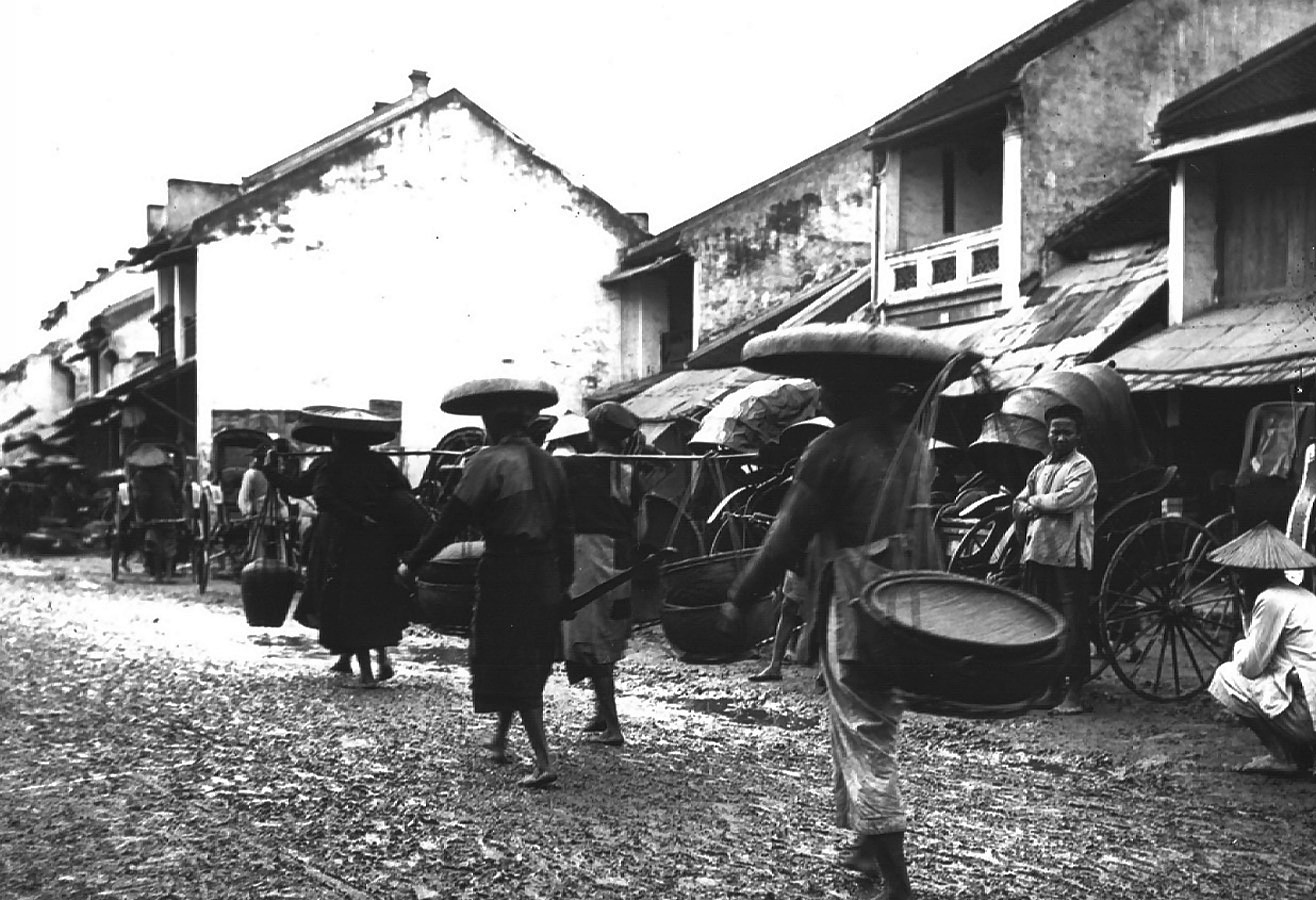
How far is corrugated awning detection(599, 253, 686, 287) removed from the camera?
26859mm

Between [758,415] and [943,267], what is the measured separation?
22.9 ft

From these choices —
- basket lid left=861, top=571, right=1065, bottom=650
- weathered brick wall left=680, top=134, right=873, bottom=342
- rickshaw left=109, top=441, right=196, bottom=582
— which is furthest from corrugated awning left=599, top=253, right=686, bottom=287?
basket lid left=861, top=571, right=1065, bottom=650

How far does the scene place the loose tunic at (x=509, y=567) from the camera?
22.4 feet

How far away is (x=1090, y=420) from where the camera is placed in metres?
9.50

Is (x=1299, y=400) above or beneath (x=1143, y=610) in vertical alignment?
above

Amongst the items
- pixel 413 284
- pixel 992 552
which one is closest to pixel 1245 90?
pixel 992 552

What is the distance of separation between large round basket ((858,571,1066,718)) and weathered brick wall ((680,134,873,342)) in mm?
20599

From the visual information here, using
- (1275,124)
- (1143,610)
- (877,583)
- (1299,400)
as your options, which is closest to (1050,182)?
(1275,124)

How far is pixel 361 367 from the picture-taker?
92.9 ft

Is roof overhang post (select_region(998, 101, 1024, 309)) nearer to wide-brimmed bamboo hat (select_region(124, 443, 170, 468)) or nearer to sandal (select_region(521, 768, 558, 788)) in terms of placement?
sandal (select_region(521, 768, 558, 788))

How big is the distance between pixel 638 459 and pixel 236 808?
116 inches

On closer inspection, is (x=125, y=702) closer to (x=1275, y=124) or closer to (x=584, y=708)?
(x=584, y=708)

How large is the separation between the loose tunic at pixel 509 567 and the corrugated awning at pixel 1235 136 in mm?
9039

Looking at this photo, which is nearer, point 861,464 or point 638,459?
point 861,464
